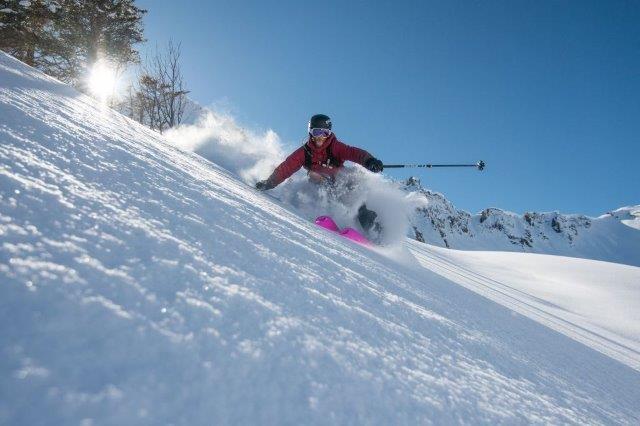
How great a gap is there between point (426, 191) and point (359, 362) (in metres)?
195

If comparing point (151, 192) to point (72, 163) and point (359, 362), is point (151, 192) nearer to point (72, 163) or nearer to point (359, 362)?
point (72, 163)

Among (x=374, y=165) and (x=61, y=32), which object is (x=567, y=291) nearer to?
(x=374, y=165)

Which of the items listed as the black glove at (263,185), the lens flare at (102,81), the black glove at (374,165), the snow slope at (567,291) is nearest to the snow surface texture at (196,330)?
the snow slope at (567,291)

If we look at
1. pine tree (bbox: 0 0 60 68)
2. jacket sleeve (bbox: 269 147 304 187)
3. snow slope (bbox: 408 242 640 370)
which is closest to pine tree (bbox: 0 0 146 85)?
pine tree (bbox: 0 0 60 68)

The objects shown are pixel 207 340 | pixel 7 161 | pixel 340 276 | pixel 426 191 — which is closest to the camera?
pixel 207 340

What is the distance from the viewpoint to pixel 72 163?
1318mm

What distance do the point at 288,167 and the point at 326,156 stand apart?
75 cm

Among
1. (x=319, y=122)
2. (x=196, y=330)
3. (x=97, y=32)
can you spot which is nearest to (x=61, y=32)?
(x=97, y=32)

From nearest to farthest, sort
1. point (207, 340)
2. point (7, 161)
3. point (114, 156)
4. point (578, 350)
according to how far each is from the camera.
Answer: point (207, 340) < point (7, 161) < point (114, 156) < point (578, 350)

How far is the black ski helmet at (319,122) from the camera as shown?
6074 mm

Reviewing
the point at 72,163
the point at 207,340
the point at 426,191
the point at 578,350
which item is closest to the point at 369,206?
the point at 578,350

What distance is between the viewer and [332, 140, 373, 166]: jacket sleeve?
6.13 meters

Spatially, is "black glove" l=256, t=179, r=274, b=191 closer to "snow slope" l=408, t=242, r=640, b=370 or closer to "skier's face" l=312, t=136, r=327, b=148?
"skier's face" l=312, t=136, r=327, b=148

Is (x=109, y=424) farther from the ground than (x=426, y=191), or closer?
closer
